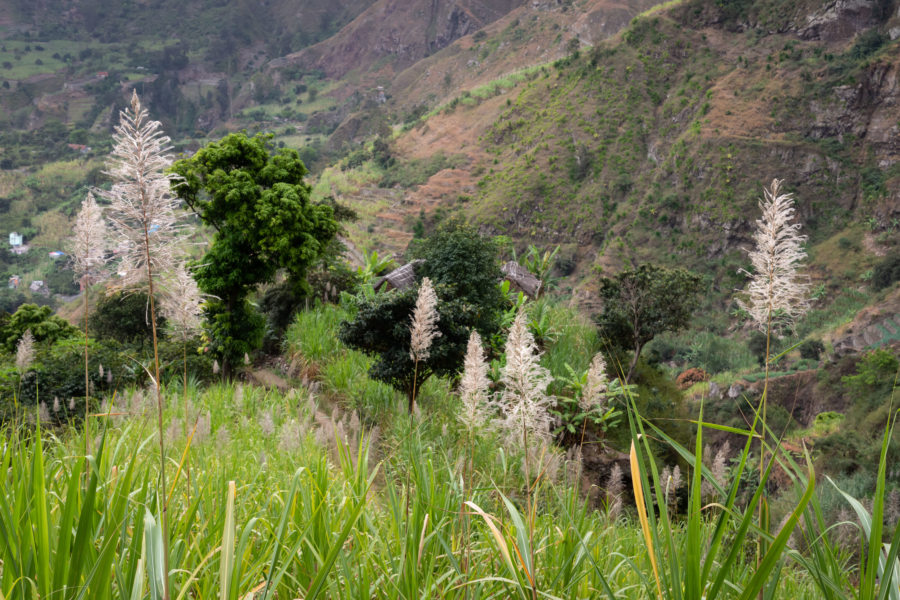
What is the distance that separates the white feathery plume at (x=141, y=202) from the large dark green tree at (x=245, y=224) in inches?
361

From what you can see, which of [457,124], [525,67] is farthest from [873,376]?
[525,67]

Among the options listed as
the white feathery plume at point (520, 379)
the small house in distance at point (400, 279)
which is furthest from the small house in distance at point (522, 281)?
the white feathery plume at point (520, 379)

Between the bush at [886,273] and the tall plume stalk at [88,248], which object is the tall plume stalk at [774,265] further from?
the bush at [886,273]

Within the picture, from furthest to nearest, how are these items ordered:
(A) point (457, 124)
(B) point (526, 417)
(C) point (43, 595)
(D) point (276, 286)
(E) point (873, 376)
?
(A) point (457, 124)
(E) point (873, 376)
(D) point (276, 286)
(B) point (526, 417)
(C) point (43, 595)

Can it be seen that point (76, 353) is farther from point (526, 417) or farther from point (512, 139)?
point (512, 139)

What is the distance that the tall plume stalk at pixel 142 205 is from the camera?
171cm

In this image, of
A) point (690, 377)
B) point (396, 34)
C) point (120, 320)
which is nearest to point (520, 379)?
point (120, 320)

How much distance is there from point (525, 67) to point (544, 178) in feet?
127

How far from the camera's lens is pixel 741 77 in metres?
63.5

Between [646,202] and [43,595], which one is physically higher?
[646,202]

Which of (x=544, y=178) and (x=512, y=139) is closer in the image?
(x=544, y=178)

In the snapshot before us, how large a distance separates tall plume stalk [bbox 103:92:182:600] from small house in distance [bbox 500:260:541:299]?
13899 mm

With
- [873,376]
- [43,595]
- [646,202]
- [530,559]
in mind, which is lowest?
[873,376]

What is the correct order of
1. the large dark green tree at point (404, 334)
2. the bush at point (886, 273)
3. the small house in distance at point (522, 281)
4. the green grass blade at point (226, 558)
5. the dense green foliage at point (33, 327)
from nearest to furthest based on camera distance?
the green grass blade at point (226, 558)
the large dark green tree at point (404, 334)
the dense green foliage at point (33, 327)
the small house in distance at point (522, 281)
the bush at point (886, 273)
